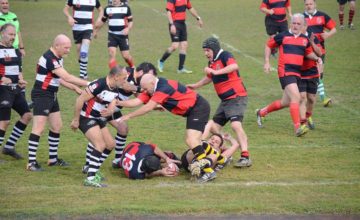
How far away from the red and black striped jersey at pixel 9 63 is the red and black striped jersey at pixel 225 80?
330 centimetres

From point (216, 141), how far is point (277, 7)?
10.4 meters

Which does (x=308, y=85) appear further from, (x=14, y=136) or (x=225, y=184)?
(x=14, y=136)

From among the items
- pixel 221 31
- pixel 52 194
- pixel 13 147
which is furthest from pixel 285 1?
pixel 52 194

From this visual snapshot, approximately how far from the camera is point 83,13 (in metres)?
19.5

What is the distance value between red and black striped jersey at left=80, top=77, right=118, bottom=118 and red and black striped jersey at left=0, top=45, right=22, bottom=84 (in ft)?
5.95

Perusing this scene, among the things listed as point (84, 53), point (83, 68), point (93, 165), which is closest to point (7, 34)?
point (93, 165)

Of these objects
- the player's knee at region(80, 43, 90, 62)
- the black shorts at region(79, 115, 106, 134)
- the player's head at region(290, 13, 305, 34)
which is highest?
the player's head at region(290, 13, 305, 34)

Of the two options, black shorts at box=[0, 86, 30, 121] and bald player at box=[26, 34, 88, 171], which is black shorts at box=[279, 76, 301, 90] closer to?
bald player at box=[26, 34, 88, 171]

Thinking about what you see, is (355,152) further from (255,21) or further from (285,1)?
(255,21)

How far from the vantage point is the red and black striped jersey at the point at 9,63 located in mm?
12297

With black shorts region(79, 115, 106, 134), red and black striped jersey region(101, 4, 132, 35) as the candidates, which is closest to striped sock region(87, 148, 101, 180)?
black shorts region(79, 115, 106, 134)

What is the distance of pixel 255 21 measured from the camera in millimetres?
32062

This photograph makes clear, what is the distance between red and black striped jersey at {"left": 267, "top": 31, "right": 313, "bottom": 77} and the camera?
46.5ft

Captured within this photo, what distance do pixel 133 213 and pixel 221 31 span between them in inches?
792
